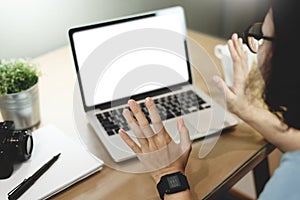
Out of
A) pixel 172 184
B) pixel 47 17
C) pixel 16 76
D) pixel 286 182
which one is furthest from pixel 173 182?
pixel 47 17

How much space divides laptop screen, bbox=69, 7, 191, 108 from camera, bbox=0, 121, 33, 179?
194 millimetres

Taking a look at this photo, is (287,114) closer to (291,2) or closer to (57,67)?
(291,2)

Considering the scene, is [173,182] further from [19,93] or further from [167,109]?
[19,93]

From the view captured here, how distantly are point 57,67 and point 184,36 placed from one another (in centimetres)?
40

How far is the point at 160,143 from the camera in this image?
33.1 inches

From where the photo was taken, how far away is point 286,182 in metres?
0.64

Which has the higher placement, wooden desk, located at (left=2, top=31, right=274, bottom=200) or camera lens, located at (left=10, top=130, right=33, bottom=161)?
camera lens, located at (left=10, top=130, right=33, bottom=161)

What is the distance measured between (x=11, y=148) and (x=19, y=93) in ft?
0.47

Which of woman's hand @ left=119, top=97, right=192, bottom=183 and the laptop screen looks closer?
woman's hand @ left=119, top=97, right=192, bottom=183

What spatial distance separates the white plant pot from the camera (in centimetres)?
91

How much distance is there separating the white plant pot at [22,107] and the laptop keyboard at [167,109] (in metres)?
0.15

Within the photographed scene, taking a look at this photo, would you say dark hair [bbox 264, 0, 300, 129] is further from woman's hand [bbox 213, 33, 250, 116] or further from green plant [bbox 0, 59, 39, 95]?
green plant [bbox 0, 59, 39, 95]

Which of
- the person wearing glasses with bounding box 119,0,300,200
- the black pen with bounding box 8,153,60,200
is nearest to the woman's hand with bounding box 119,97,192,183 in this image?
the person wearing glasses with bounding box 119,0,300,200

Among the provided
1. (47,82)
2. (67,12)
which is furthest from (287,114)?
(67,12)
